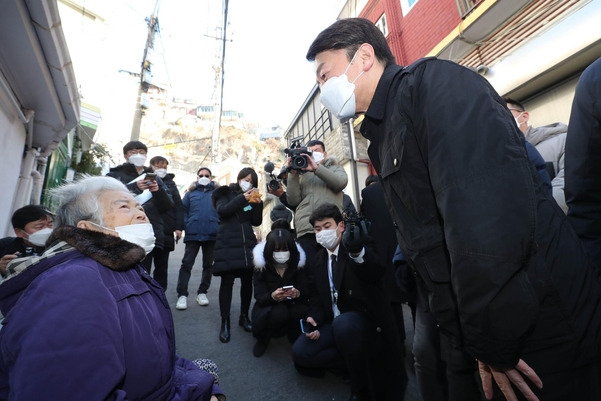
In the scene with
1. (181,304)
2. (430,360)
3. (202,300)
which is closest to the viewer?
(430,360)

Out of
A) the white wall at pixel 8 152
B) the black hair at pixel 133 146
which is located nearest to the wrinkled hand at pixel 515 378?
the black hair at pixel 133 146

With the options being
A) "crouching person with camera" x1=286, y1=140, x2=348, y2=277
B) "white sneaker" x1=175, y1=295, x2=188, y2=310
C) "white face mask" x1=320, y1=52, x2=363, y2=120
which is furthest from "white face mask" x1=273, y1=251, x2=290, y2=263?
"white face mask" x1=320, y1=52, x2=363, y2=120

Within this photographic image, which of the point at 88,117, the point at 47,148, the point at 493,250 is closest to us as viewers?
the point at 493,250

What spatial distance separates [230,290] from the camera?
3.47 meters

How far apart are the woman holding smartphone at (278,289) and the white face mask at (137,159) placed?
6.10 ft

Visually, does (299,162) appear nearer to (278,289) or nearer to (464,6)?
(278,289)

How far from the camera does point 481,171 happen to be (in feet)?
2.64

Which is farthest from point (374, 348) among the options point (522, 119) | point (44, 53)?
point (44, 53)

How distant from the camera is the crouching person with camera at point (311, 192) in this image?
336cm

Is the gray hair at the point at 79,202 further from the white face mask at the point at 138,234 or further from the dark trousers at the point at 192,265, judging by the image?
the dark trousers at the point at 192,265

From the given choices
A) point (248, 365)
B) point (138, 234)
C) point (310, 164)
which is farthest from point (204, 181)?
point (138, 234)

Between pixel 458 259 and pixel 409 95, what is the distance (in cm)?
58

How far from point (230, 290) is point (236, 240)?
1.99 ft

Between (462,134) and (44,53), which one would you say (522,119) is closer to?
(462,134)
